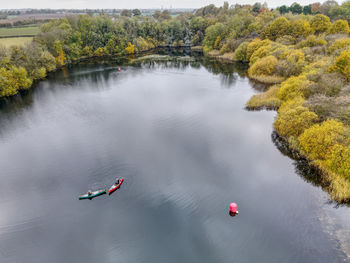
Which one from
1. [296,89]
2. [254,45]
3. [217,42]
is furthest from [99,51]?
[296,89]

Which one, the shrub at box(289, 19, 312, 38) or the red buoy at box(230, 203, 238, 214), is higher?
the shrub at box(289, 19, 312, 38)

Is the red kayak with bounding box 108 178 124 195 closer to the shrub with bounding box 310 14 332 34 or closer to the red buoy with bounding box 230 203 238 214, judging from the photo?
the red buoy with bounding box 230 203 238 214

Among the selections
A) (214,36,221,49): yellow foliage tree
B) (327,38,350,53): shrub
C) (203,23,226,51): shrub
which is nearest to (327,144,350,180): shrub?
(327,38,350,53): shrub

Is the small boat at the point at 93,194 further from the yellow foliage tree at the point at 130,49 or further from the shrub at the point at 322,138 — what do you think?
the yellow foliage tree at the point at 130,49

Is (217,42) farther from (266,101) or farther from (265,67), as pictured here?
(266,101)

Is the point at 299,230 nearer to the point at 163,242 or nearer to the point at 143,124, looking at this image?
the point at 163,242

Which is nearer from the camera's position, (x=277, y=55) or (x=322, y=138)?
(x=322, y=138)

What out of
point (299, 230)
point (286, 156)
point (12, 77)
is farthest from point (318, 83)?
point (12, 77)

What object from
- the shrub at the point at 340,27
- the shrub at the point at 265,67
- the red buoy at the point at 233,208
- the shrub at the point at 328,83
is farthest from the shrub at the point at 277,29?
the red buoy at the point at 233,208
